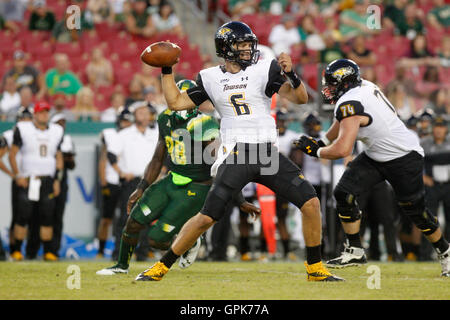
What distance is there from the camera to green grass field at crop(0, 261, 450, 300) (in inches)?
226

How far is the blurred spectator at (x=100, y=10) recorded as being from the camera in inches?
579

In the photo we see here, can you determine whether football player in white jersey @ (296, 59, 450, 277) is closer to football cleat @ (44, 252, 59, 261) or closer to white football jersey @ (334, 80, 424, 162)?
white football jersey @ (334, 80, 424, 162)

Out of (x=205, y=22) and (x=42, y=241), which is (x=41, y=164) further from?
(x=205, y=22)

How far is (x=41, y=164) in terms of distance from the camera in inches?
418

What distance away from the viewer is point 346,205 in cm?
729

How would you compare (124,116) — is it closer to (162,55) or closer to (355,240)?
(355,240)

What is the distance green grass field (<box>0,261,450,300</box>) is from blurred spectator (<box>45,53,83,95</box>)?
193 inches

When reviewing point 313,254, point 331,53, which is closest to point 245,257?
point 313,254

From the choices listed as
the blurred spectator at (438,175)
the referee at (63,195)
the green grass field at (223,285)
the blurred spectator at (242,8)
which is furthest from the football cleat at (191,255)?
the blurred spectator at (242,8)

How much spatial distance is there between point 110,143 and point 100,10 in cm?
462
